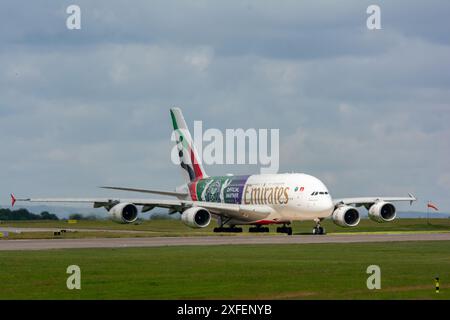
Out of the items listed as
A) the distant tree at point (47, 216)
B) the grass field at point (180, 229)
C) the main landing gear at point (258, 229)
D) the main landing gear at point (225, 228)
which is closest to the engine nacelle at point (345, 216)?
the grass field at point (180, 229)

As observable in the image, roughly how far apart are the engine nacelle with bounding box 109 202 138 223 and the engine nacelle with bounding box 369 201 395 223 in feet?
71.9

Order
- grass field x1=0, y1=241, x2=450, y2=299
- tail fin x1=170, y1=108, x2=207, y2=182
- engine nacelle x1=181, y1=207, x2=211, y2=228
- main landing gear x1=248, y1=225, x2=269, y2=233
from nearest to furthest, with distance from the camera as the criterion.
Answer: grass field x1=0, y1=241, x2=450, y2=299 < engine nacelle x1=181, y1=207, x2=211, y2=228 < main landing gear x1=248, y1=225, x2=269, y2=233 < tail fin x1=170, y1=108, x2=207, y2=182

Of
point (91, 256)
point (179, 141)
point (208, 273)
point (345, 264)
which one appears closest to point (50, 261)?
point (91, 256)

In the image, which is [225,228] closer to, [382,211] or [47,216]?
[382,211]

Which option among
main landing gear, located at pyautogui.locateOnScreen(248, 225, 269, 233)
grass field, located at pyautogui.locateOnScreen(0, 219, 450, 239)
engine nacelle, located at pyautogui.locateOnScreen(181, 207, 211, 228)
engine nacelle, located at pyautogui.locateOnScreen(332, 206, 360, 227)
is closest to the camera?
grass field, located at pyautogui.locateOnScreen(0, 219, 450, 239)

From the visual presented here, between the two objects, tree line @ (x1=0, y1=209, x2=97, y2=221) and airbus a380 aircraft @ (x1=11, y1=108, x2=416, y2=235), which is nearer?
airbus a380 aircraft @ (x1=11, y1=108, x2=416, y2=235)

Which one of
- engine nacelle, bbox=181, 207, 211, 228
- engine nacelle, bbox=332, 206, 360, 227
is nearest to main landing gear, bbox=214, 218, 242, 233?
engine nacelle, bbox=181, 207, 211, 228

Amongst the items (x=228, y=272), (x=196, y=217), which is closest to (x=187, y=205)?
(x=196, y=217)

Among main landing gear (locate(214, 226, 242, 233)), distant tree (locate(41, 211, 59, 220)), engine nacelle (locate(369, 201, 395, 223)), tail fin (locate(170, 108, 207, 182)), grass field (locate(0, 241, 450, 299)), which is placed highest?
distant tree (locate(41, 211, 59, 220))

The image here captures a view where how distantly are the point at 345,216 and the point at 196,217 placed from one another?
13282mm

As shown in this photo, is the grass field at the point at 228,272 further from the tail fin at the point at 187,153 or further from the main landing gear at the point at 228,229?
the tail fin at the point at 187,153

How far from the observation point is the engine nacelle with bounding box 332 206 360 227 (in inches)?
3538

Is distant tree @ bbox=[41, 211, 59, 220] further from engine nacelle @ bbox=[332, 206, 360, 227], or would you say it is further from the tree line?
engine nacelle @ bbox=[332, 206, 360, 227]

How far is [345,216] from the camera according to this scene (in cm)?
Result: 9019
